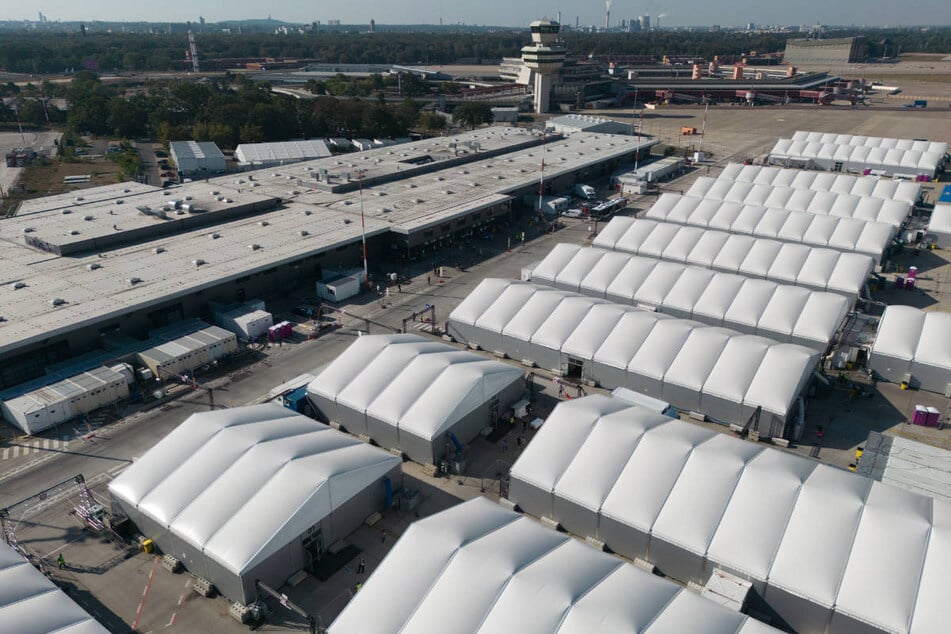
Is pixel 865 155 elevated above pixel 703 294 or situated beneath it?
elevated above

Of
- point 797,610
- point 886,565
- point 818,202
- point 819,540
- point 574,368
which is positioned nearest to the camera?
point 886,565

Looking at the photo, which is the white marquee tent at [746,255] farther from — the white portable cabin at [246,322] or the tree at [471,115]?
the tree at [471,115]

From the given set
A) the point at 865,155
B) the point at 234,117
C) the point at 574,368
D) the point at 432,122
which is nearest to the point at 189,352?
the point at 574,368

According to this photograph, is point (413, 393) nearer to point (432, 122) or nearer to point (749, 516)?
point (749, 516)

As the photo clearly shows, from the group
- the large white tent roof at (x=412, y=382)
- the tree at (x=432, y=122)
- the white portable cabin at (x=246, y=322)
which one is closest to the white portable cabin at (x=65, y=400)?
the white portable cabin at (x=246, y=322)

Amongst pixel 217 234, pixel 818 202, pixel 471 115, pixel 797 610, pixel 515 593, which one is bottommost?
pixel 797 610

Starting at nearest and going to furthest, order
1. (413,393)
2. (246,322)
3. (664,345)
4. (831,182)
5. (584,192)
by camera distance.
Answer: (413,393), (664,345), (246,322), (831,182), (584,192)

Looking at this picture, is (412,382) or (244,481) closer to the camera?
(244,481)
